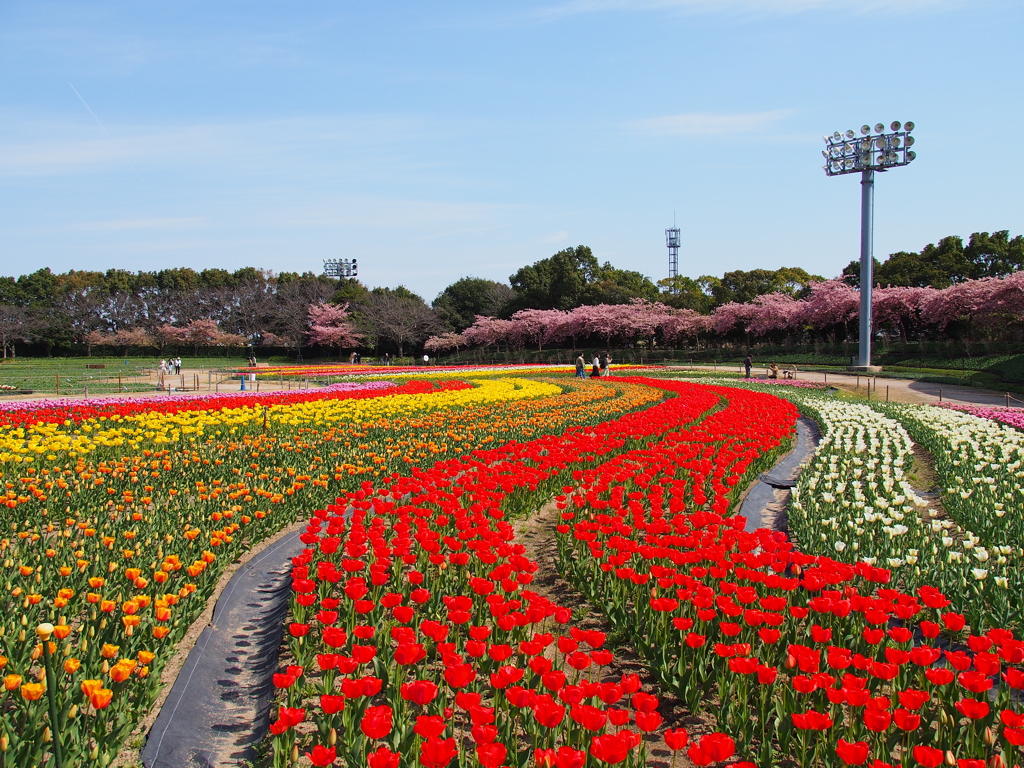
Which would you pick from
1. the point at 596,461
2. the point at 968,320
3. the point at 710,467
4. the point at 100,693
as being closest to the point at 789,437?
the point at 596,461

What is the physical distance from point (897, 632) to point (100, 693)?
3.50 m

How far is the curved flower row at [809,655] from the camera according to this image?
2.67 meters

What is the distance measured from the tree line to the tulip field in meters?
46.5

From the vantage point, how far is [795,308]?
47250 millimetres

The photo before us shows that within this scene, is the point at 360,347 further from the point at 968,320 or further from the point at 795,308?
the point at 968,320

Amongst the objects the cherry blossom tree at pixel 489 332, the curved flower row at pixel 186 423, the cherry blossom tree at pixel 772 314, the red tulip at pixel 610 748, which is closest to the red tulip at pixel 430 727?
the red tulip at pixel 610 748

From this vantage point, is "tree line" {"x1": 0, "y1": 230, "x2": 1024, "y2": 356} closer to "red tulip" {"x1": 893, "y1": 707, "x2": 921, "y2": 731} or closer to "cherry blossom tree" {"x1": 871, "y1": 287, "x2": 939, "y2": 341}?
"cherry blossom tree" {"x1": 871, "y1": 287, "x2": 939, "y2": 341}

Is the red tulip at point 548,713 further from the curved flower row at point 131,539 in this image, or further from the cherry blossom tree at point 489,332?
the cherry blossom tree at point 489,332

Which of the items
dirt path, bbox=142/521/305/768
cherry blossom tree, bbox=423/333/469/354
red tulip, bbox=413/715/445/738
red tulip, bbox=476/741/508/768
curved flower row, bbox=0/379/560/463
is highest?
cherry blossom tree, bbox=423/333/469/354

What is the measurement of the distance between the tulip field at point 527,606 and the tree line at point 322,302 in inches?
1830

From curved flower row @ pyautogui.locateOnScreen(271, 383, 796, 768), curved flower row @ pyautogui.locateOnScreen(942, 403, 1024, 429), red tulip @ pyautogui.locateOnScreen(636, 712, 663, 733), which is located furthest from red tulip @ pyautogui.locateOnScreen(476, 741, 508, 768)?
curved flower row @ pyautogui.locateOnScreen(942, 403, 1024, 429)

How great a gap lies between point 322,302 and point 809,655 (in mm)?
67008

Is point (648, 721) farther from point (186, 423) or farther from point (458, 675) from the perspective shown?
point (186, 423)

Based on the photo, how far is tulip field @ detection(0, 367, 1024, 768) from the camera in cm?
270
